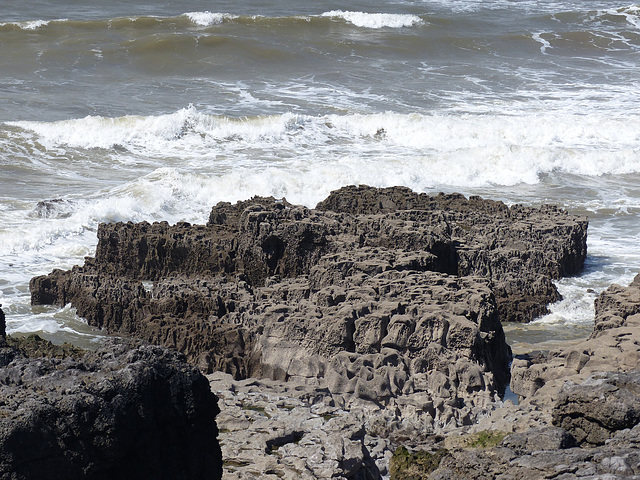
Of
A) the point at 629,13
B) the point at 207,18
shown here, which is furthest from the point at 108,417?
the point at 629,13

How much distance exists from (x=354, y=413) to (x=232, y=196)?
11.6m

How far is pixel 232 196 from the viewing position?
19.8 meters

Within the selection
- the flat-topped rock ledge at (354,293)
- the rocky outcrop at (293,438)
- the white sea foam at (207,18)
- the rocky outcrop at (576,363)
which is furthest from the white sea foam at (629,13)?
the rocky outcrop at (293,438)

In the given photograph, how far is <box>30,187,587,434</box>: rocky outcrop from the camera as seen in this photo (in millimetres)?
9500

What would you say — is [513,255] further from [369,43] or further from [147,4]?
[147,4]

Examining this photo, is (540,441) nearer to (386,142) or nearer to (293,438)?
(293,438)

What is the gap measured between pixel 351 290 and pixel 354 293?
89mm

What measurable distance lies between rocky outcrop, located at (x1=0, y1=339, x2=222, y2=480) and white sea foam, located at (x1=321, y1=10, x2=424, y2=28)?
34858 mm

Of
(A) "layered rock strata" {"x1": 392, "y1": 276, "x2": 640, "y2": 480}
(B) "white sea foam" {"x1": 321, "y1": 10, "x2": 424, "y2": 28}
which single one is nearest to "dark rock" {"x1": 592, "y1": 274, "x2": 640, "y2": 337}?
(A) "layered rock strata" {"x1": 392, "y1": 276, "x2": 640, "y2": 480}

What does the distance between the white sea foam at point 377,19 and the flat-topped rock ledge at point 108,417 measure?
114 feet

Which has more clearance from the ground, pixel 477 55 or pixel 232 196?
pixel 477 55

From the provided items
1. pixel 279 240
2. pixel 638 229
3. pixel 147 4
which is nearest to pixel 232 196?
pixel 279 240

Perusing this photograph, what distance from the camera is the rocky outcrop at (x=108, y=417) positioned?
522cm

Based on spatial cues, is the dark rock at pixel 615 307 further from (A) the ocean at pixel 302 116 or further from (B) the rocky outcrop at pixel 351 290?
(B) the rocky outcrop at pixel 351 290
